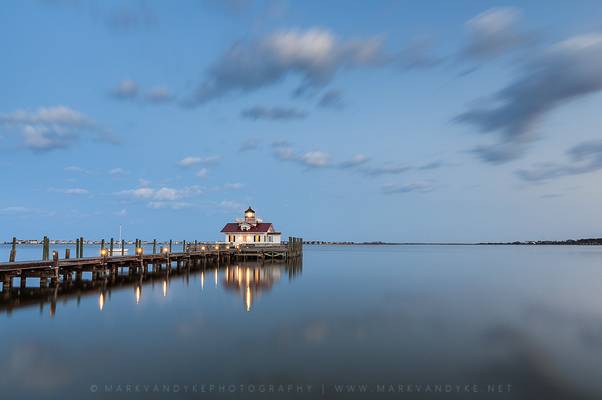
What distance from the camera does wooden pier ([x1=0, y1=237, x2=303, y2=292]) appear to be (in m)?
25.2

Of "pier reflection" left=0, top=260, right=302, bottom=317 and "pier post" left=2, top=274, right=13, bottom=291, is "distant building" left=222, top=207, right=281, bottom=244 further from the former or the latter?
"pier post" left=2, top=274, right=13, bottom=291

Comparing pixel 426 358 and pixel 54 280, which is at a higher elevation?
pixel 54 280

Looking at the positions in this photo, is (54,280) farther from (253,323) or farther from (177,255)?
(177,255)

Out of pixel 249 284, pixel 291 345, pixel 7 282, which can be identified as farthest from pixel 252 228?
pixel 291 345

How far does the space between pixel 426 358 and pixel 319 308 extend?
10.3m

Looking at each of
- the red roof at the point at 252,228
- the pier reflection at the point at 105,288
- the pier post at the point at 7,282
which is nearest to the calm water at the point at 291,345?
the pier reflection at the point at 105,288

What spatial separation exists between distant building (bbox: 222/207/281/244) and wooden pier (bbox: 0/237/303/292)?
8.49ft

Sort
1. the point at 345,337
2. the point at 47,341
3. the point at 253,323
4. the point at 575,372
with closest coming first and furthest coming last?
the point at 575,372, the point at 47,341, the point at 345,337, the point at 253,323

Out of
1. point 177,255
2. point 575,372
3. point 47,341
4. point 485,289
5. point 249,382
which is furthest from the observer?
point 177,255

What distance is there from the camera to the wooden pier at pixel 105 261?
25172 mm

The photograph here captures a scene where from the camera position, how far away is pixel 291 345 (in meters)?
14.8

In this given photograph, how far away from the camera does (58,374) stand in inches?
448

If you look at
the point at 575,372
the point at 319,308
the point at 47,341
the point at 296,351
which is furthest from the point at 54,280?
the point at 575,372

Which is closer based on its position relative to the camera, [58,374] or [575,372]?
[58,374]
